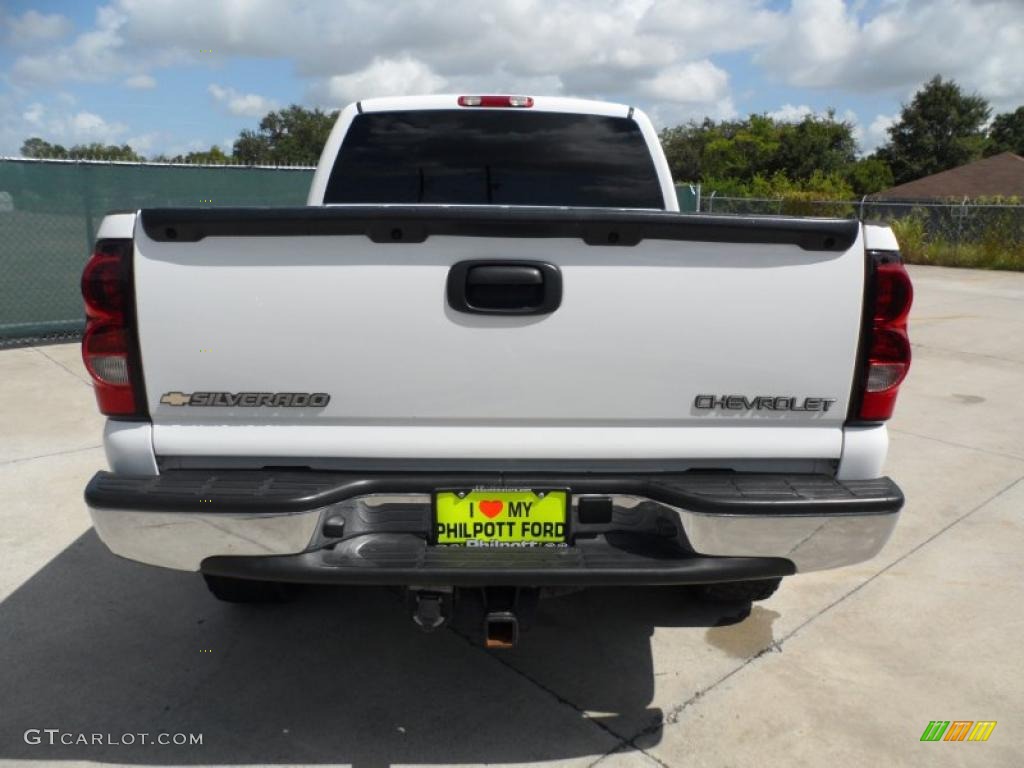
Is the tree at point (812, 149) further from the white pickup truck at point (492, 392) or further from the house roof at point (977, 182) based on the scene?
the white pickup truck at point (492, 392)

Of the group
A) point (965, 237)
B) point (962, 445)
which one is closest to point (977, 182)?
point (965, 237)

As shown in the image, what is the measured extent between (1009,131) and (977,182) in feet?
121

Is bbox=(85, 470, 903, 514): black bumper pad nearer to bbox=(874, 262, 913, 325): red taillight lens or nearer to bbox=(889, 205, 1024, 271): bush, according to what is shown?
bbox=(874, 262, 913, 325): red taillight lens

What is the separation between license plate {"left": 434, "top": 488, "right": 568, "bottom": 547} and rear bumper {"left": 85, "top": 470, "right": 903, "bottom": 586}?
3 cm

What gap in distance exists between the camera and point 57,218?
8.41m

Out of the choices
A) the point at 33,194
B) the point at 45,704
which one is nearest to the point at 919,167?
the point at 33,194

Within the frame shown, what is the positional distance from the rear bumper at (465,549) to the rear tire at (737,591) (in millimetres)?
868

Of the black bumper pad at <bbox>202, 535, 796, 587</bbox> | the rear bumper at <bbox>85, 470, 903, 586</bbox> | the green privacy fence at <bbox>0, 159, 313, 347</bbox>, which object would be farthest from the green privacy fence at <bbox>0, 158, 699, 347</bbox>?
the black bumper pad at <bbox>202, 535, 796, 587</bbox>

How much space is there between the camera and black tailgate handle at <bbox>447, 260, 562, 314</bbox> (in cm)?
219

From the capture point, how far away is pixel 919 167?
5962cm

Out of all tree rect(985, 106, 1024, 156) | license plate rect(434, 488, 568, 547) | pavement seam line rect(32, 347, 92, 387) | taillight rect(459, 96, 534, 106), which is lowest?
pavement seam line rect(32, 347, 92, 387)

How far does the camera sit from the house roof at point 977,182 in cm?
3900

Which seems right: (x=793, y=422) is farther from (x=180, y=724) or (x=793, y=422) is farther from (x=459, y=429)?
(x=180, y=724)

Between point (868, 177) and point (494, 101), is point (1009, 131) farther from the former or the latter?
point (494, 101)
